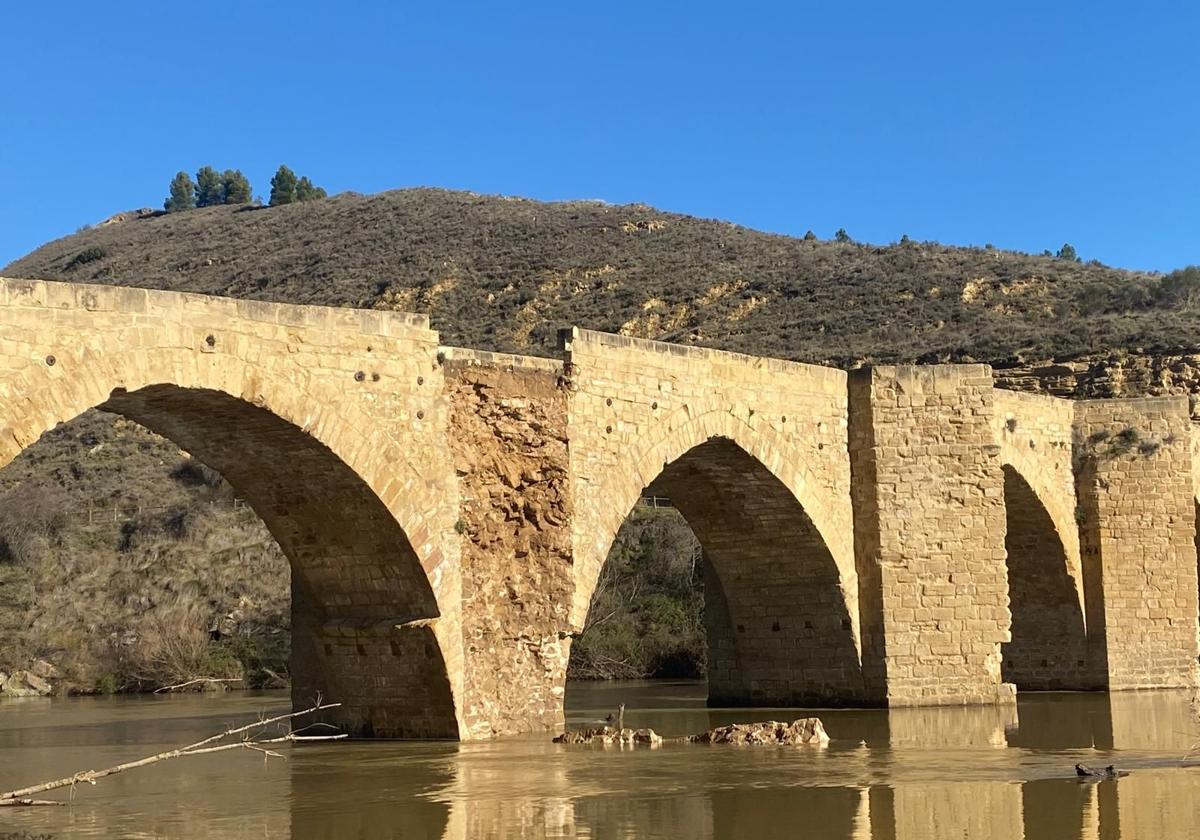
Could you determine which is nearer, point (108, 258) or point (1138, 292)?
point (1138, 292)

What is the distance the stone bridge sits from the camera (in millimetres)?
12969

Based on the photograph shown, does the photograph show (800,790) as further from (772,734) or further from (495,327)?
(495,327)

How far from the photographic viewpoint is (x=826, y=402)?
61.7 feet

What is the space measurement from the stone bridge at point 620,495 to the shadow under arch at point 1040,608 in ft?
0.14

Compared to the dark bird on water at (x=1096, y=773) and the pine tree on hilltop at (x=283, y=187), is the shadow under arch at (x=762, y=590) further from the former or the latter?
the pine tree on hilltop at (x=283, y=187)

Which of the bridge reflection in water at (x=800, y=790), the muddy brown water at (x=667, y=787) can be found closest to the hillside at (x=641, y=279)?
the muddy brown water at (x=667, y=787)

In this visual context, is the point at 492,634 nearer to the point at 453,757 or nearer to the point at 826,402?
the point at 453,757

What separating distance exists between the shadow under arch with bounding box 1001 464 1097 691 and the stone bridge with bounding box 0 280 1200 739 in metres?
0.04

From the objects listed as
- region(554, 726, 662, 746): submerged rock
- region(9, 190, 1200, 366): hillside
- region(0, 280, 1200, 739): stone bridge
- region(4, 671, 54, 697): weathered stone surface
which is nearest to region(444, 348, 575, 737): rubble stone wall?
region(0, 280, 1200, 739): stone bridge

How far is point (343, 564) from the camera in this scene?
14656 millimetres

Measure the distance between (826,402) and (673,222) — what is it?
1189 inches

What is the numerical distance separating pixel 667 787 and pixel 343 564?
454 cm

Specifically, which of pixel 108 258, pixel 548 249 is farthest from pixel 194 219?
pixel 548 249

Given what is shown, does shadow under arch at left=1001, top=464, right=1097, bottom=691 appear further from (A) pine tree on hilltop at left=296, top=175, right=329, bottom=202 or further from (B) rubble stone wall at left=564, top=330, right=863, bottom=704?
(A) pine tree on hilltop at left=296, top=175, right=329, bottom=202
